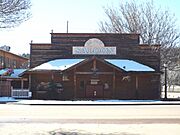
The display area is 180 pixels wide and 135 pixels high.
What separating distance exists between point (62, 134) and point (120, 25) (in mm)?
52192

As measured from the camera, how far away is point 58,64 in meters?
44.0

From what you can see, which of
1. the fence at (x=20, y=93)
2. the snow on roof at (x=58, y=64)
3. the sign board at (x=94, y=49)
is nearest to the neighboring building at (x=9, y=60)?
the fence at (x=20, y=93)

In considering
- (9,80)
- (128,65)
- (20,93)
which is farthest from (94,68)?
(9,80)

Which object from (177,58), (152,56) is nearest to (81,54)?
(152,56)

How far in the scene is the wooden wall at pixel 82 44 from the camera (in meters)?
45.8

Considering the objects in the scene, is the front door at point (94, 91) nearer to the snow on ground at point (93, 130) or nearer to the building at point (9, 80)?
the building at point (9, 80)

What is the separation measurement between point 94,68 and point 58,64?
14.1 ft

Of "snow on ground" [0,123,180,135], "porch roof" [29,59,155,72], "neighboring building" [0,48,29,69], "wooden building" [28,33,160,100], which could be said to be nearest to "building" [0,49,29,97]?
"neighboring building" [0,48,29,69]

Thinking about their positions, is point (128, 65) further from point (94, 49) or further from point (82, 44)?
point (82, 44)

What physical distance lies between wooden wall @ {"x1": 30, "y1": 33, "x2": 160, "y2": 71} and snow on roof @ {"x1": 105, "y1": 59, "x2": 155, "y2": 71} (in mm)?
984

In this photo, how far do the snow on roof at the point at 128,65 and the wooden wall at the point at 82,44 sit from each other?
984 millimetres

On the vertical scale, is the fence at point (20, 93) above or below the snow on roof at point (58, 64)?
below

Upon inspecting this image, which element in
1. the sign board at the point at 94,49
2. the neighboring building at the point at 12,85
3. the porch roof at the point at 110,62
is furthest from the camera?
the sign board at the point at 94,49

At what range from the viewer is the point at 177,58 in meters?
57.6
